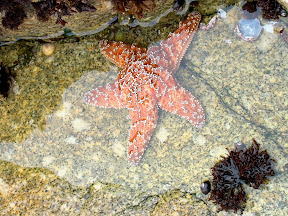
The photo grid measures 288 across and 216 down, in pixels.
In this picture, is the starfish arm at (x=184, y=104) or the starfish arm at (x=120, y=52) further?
the starfish arm at (x=120, y=52)

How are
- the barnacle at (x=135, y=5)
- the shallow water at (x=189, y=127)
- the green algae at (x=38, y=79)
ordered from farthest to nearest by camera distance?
the green algae at (x=38, y=79)
the shallow water at (x=189, y=127)
the barnacle at (x=135, y=5)

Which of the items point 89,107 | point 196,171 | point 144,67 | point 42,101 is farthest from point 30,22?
point 196,171

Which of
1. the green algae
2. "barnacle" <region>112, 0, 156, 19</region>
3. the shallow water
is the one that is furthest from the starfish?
"barnacle" <region>112, 0, 156, 19</region>

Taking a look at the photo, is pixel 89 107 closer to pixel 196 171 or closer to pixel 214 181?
pixel 196 171

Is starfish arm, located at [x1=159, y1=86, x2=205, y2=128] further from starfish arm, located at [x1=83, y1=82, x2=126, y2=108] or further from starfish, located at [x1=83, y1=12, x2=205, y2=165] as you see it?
starfish arm, located at [x1=83, y1=82, x2=126, y2=108]

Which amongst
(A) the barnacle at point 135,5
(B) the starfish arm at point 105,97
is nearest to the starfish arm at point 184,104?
(B) the starfish arm at point 105,97

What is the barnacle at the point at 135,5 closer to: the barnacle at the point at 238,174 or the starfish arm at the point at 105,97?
the starfish arm at the point at 105,97
